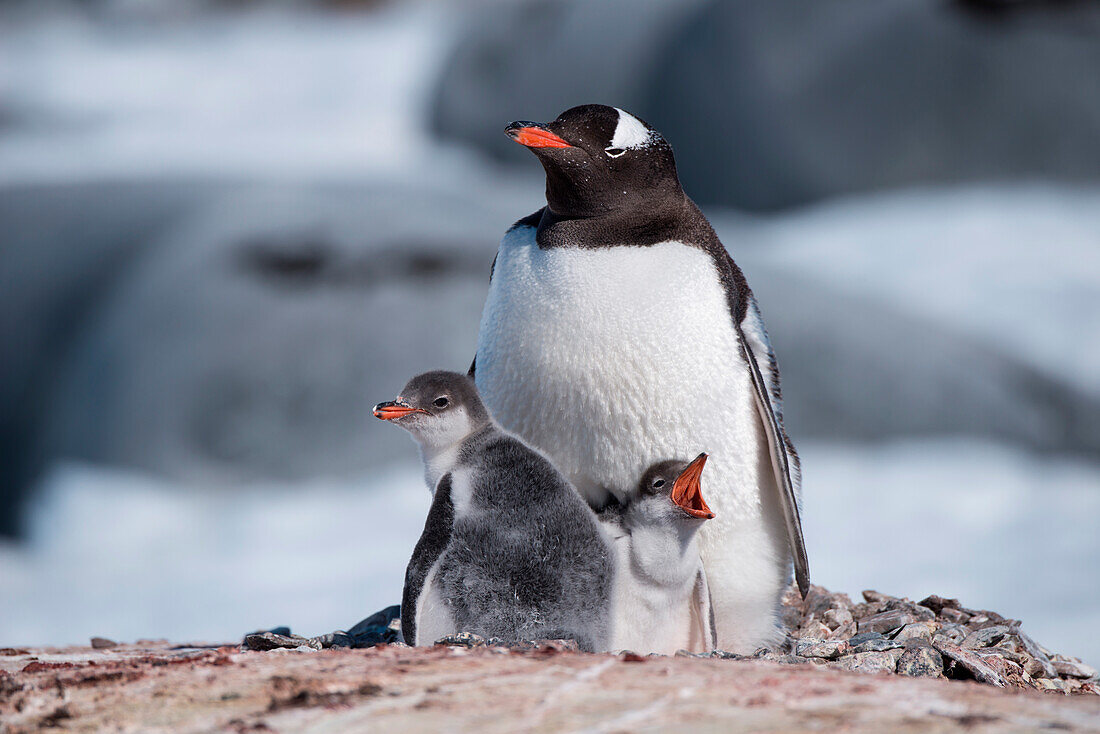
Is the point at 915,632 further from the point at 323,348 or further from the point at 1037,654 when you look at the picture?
the point at 323,348

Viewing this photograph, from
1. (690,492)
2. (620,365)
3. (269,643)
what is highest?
(620,365)

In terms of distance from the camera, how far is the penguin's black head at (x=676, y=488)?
2029 mm

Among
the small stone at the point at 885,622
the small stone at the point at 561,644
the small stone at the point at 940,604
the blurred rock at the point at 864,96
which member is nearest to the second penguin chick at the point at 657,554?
the small stone at the point at 561,644

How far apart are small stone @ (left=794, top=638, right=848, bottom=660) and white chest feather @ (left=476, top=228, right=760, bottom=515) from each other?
324 mm

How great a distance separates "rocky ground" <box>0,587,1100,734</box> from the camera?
1304 mm

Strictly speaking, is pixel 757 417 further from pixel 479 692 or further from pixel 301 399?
pixel 301 399

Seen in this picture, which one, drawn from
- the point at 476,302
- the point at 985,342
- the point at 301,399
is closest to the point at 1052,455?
the point at 985,342

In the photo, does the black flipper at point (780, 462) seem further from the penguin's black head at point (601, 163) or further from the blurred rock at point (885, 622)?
the penguin's black head at point (601, 163)

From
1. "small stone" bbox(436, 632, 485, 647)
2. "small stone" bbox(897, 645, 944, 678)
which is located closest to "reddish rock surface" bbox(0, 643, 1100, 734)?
"small stone" bbox(436, 632, 485, 647)

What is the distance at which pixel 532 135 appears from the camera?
2.15 m

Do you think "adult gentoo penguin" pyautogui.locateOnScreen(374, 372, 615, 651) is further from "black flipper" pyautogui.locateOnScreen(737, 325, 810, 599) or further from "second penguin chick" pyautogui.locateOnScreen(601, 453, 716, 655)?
"black flipper" pyautogui.locateOnScreen(737, 325, 810, 599)

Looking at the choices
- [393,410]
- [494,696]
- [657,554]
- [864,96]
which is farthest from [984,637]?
[864,96]

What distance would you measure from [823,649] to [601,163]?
1066 millimetres

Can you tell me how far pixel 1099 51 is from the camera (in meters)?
9.21
